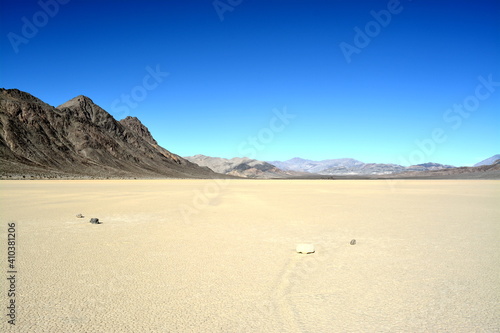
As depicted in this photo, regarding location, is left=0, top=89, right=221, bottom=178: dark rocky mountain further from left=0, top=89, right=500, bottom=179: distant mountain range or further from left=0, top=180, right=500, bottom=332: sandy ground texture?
left=0, top=180, right=500, bottom=332: sandy ground texture

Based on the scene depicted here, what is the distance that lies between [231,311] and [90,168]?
296 ft

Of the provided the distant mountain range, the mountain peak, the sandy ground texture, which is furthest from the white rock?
the mountain peak

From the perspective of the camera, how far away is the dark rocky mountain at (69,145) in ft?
242

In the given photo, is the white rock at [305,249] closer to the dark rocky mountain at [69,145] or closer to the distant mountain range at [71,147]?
the distant mountain range at [71,147]

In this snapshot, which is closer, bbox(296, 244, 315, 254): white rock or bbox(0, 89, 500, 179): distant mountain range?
bbox(296, 244, 315, 254): white rock

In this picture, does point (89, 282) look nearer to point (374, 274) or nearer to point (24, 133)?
point (374, 274)

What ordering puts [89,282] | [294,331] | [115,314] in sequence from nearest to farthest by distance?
[294,331] < [115,314] < [89,282]

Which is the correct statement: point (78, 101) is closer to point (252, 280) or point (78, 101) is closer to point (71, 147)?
point (71, 147)

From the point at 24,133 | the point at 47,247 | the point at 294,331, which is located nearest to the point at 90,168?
the point at 24,133

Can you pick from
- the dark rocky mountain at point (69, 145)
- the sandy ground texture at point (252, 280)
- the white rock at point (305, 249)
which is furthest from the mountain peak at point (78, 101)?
the white rock at point (305, 249)

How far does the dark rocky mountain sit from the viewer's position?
242ft

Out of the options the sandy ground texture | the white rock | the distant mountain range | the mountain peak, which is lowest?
the sandy ground texture

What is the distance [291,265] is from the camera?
6051 mm

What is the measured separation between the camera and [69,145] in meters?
92.2
